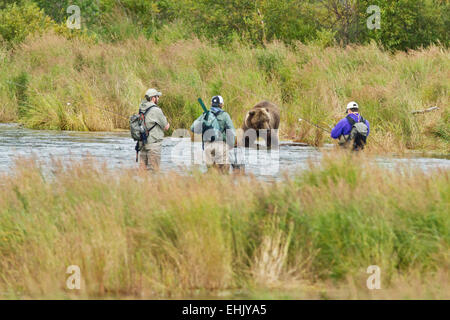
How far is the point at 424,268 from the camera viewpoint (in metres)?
7.51

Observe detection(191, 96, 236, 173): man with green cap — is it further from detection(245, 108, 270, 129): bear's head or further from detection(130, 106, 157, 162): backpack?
detection(245, 108, 270, 129): bear's head

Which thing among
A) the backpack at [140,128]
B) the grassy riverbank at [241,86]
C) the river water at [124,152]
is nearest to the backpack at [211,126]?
the backpack at [140,128]

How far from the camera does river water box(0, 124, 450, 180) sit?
15.6 meters

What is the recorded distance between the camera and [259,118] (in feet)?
61.6

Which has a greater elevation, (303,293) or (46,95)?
(46,95)

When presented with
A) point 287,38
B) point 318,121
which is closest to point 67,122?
point 318,121

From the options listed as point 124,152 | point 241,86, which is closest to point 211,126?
point 124,152

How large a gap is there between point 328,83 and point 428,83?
2639 mm

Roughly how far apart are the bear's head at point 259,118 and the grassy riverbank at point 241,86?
5.78 feet

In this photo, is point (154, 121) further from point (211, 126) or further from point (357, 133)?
point (357, 133)

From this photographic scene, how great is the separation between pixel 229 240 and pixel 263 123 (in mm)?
11217

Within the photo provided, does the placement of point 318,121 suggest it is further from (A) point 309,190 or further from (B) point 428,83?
(A) point 309,190

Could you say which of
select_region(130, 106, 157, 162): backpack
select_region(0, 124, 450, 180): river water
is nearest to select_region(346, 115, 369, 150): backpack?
select_region(0, 124, 450, 180): river water
